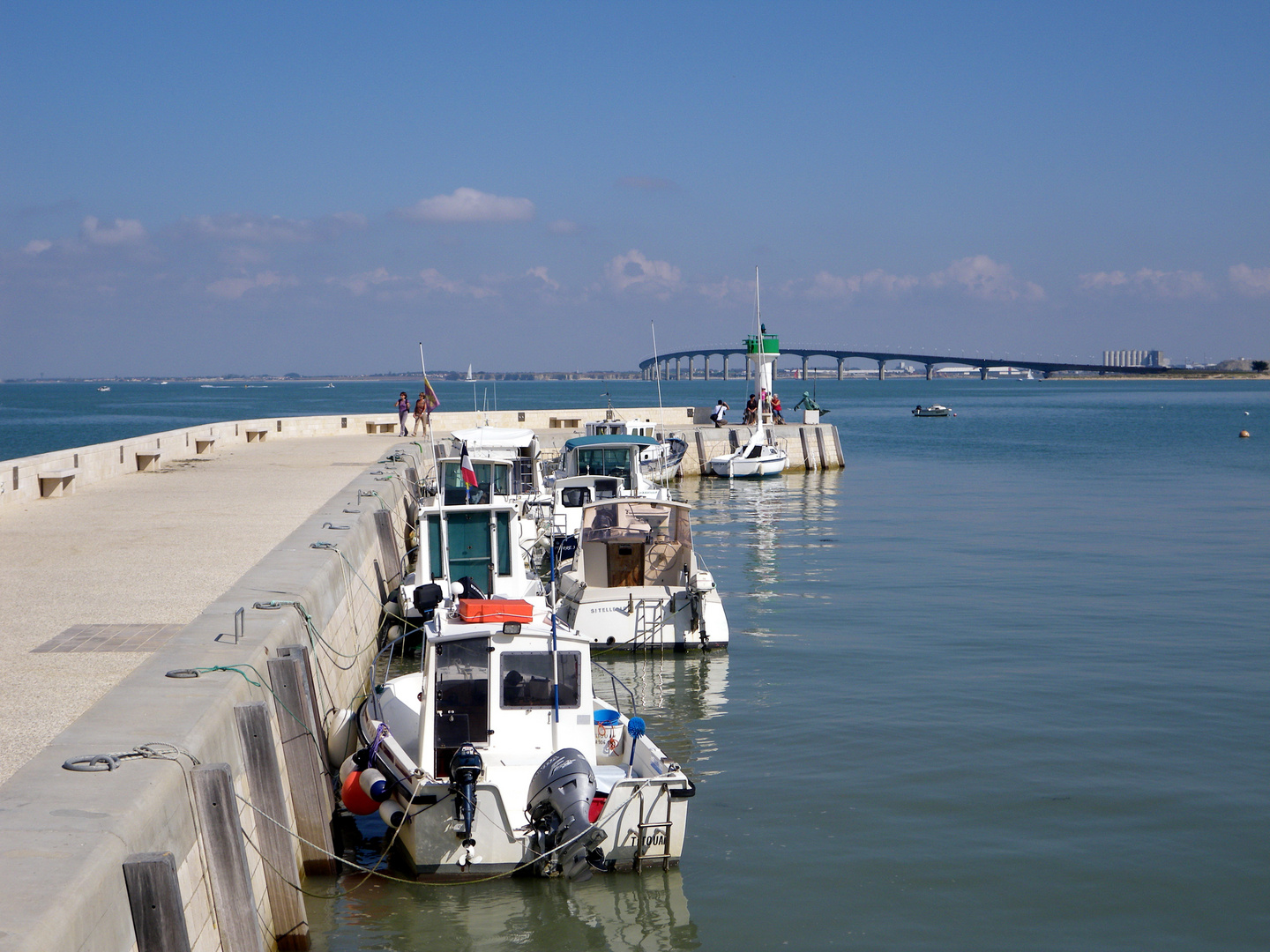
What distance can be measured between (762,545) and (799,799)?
1918 centimetres

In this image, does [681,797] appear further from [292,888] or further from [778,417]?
[778,417]

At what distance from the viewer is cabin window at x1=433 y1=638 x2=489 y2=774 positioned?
11.3m

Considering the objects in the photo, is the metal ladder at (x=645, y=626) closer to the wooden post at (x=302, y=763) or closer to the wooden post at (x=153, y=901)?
the wooden post at (x=302, y=763)

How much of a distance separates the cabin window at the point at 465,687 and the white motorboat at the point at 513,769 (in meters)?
0.01

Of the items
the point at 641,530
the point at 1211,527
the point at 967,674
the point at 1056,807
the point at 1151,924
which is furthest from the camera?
the point at 1211,527

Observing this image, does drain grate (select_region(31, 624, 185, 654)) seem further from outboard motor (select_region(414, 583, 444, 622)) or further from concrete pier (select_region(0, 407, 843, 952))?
outboard motor (select_region(414, 583, 444, 622))

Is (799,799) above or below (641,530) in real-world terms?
below

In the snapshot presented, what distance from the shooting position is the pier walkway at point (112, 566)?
9922 millimetres

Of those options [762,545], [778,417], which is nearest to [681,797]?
[762,545]

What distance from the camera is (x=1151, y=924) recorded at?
10031 mm

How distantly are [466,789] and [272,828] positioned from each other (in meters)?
1.82

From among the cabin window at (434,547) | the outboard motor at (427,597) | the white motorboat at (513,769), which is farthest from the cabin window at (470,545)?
the white motorboat at (513,769)

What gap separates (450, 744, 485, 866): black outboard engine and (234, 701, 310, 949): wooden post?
5.26ft

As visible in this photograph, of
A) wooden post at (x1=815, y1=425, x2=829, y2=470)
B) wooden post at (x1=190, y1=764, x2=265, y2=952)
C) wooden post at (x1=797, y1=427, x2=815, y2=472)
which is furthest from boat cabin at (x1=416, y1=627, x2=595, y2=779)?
wooden post at (x1=815, y1=425, x2=829, y2=470)
